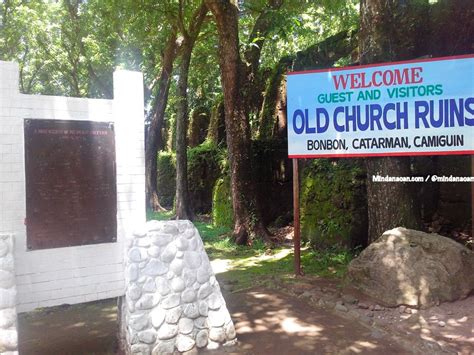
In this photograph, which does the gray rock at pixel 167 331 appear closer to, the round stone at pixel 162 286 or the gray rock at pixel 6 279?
the round stone at pixel 162 286

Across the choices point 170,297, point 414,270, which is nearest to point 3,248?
point 170,297

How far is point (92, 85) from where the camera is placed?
22469mm

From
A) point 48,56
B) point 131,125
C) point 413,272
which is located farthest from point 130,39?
point 413,272

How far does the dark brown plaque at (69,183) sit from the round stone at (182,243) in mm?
670

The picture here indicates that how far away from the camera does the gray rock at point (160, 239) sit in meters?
4.62

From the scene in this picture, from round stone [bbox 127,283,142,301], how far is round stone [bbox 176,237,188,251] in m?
0.56

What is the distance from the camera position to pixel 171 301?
4512mm

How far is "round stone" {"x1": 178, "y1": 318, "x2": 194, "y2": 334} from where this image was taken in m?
4.53

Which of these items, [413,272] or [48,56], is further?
[48,56]

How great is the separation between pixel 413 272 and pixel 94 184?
12.7ft

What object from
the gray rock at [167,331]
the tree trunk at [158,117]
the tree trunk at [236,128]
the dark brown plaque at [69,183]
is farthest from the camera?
the tree trunk at [158,117]

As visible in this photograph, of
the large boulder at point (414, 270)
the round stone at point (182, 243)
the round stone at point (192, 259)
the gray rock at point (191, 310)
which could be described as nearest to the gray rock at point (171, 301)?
the gray rock at point (191, 310)

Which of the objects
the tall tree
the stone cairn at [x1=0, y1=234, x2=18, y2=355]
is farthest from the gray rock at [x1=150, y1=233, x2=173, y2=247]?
the tall tree

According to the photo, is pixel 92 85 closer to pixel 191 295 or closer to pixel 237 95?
pixel 237 95
